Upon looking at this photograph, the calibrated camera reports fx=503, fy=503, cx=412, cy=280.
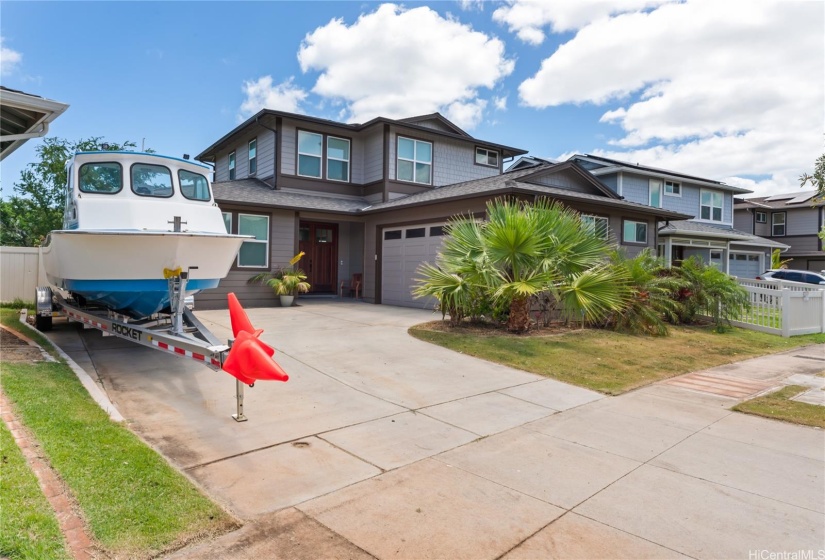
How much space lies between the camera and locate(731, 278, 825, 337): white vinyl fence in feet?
42.0

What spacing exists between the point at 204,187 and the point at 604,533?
781cm

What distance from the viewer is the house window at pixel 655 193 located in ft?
80.4

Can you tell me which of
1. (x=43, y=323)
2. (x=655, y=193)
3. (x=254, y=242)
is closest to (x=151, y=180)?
(x=43, y=323)

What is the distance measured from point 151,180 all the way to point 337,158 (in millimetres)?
10904

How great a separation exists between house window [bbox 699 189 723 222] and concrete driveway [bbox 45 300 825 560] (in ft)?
72.3

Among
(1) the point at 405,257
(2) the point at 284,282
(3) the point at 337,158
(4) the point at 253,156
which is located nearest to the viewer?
(2) the point at 284,282

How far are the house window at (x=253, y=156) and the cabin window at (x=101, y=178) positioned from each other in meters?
11.1

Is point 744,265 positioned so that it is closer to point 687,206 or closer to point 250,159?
point 687,206

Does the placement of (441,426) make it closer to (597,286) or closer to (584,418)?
(584,418)

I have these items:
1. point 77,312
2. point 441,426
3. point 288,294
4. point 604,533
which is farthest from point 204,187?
point 604,533

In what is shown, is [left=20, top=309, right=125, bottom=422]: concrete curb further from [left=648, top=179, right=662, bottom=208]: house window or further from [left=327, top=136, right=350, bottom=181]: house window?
[left=648, top=179, right=662, bottom=208]: house window

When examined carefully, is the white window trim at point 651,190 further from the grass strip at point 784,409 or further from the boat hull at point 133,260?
the boat hull at point 133,260

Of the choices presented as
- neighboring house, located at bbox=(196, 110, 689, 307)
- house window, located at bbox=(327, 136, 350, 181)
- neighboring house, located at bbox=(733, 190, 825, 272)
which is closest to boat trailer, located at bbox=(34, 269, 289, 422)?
neighboring house, located at bbox=(196, 110, 689, 307)

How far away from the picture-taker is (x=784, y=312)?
12.8 meters
